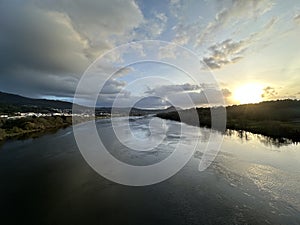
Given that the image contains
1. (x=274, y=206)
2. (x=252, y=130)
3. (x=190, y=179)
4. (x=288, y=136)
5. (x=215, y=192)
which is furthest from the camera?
(x=252, y=130)

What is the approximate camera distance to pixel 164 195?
7230 mm

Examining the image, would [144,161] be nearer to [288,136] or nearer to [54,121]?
[288,136]

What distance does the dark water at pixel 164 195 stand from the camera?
18.8ft

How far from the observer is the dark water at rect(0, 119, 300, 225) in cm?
574

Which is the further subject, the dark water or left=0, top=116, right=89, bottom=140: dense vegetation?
left=0, top=116, right=89, bottom=140: dense vegetation

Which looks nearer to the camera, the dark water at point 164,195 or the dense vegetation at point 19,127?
the dark water at point 164,195

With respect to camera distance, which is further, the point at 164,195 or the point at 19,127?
the point at 19,127

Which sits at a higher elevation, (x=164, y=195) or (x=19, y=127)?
(x=164, y=195)

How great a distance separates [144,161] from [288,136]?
1432 centimetres

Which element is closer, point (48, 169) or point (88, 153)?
point (48, 169)

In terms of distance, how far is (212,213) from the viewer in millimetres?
5875

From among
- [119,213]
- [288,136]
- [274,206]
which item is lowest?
[119,213]

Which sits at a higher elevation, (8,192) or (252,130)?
(252,130)

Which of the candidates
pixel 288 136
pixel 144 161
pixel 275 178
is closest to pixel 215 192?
pixel 275 178
